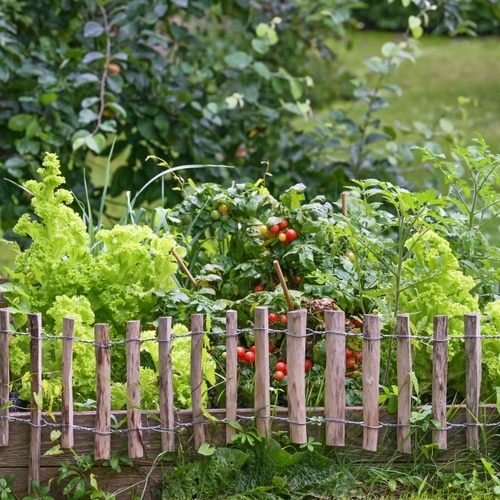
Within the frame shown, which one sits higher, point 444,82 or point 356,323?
point 356,323

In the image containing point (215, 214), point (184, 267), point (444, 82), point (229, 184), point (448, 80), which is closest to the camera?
point (184, 267)

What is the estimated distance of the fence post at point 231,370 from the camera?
2783 millimetres

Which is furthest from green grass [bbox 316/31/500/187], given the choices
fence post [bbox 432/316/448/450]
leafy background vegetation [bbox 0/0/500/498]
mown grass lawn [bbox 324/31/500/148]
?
fence post [bbox 432/316/448/450]

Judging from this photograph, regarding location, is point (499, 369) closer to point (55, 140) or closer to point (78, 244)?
point (78, 244)

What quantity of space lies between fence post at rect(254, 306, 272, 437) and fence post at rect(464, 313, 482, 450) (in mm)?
649

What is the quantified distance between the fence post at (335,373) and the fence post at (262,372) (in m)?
0.19

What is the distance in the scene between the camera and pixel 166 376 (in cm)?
277

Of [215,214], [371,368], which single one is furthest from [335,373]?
[215,214]

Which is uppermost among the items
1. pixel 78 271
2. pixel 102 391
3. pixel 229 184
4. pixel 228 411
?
pixel 78 271

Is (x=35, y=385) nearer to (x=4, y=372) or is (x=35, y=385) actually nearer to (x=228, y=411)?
(x=4, y=372)

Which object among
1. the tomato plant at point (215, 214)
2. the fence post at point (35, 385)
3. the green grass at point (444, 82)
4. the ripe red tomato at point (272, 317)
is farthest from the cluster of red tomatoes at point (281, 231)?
the green grass at point (444, 82)

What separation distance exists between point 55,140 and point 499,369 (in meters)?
2.69

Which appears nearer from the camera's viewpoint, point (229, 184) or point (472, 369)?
point (472, 369)

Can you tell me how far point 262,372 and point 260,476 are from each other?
13.9 inches
